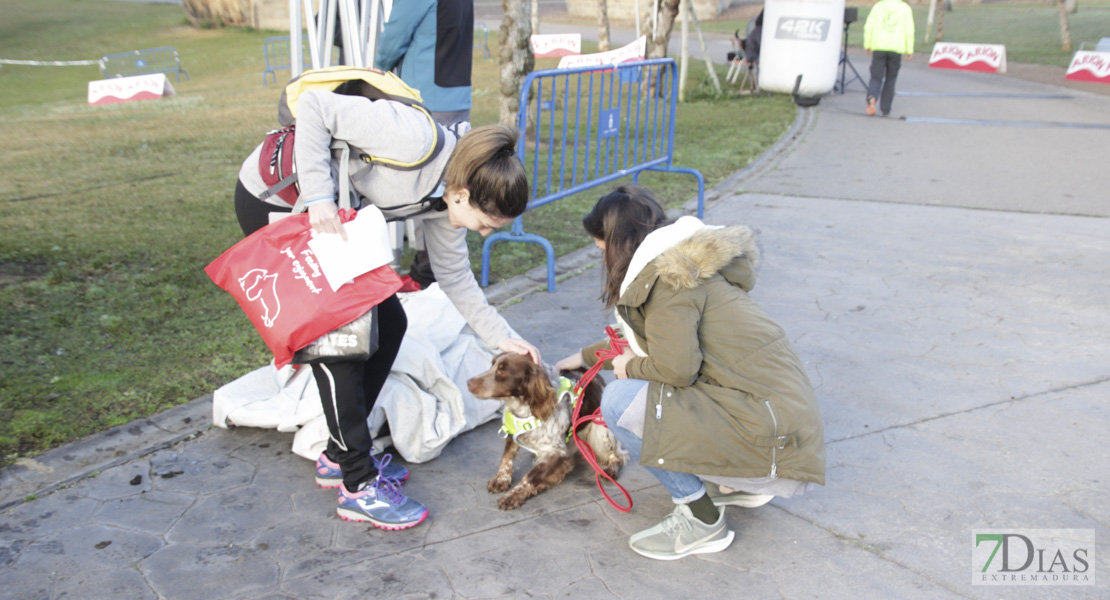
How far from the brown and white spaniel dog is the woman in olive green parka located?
417 millimetres

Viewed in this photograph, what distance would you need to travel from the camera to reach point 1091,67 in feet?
53.0

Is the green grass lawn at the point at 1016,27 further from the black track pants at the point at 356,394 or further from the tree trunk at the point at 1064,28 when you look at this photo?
the black track pants at the point at 356,394

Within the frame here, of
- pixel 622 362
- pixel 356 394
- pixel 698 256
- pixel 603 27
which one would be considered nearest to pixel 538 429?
pixel 622 362

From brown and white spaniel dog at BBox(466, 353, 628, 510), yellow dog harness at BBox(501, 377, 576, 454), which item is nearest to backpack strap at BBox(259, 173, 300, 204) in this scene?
brown and white spaniel dog at BBox(466, 353, 628, 510)

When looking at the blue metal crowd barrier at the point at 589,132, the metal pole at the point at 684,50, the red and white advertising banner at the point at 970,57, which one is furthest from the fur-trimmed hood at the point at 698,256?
the red and white advertising banner at the point at 970,57

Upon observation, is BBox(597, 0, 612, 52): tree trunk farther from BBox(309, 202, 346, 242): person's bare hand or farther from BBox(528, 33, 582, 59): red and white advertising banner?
BBox(309, 202, 346, 242): person's bare hand

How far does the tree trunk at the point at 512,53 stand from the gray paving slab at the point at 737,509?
11.9 feet

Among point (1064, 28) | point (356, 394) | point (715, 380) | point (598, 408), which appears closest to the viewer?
point (715, 380)

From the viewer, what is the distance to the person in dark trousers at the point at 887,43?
12539mm

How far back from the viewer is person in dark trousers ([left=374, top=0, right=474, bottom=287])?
541 centimetres

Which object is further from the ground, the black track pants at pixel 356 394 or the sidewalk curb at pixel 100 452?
the black track pants at pixel 356 394

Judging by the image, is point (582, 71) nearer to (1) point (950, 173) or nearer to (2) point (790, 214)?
(2) point (790, 214)

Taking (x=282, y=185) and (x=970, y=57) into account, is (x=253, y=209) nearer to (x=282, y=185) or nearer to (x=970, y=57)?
(x=282, y=185)
